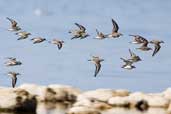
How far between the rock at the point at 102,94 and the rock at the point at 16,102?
1996 centimetres

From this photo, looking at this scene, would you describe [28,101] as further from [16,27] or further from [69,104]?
[69,104]

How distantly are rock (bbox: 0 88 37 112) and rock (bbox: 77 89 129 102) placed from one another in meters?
20.0

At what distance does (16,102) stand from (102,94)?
2741cm

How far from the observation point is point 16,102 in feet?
265

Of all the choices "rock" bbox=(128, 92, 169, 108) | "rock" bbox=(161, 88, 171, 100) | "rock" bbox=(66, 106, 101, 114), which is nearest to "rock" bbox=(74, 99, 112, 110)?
"rock" bbox=(66, 106, 101, 114)

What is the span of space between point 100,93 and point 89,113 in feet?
92.5

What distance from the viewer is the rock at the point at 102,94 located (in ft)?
342

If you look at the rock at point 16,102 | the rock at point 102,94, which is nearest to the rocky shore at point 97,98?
the rock at point 102,94

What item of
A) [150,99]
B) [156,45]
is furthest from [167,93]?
[156,45]

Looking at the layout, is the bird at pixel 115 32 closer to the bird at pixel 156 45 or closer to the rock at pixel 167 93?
the bird at pixel 156 45

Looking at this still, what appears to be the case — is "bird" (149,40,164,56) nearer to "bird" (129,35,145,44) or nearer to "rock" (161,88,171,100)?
"bird" (129,35,145,44)

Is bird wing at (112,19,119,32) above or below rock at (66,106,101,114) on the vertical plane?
above

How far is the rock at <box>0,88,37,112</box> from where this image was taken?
79.7 m

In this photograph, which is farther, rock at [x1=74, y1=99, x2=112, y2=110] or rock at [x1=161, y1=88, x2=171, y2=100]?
rock at [x1=161, y1=88, x2=171, y2=100]
